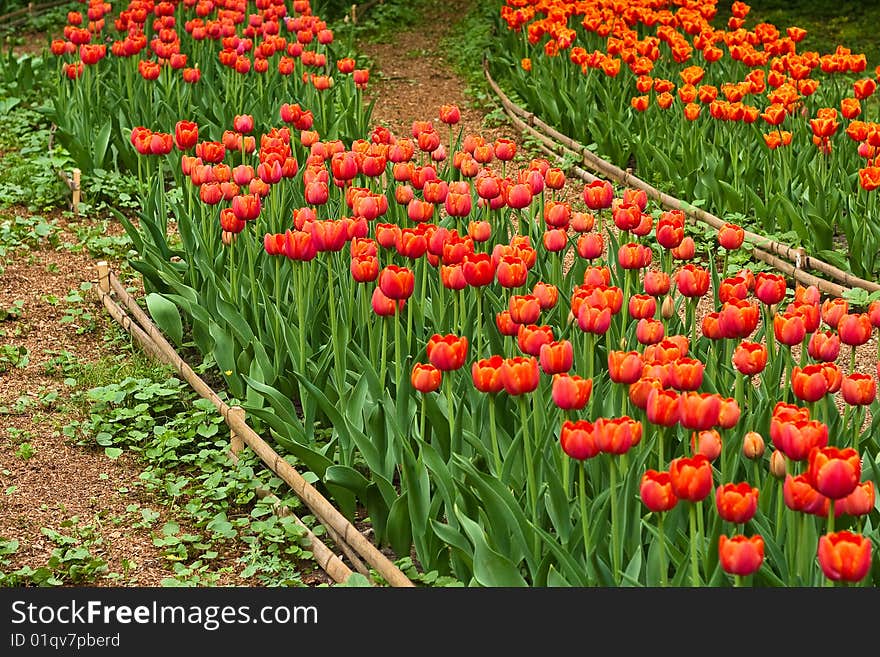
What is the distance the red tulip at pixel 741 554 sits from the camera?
2.50 m

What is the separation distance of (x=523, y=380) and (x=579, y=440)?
32 centimetres

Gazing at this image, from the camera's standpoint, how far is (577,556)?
3.22m

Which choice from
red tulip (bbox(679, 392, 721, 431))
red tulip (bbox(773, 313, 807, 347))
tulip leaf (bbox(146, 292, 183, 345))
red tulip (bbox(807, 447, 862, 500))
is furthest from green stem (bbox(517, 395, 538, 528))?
tulip leaf (bbox(146, 292, 183, 345))

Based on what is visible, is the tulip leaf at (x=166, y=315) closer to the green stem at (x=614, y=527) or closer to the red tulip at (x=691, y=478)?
the green stem at (x=614, y=527)

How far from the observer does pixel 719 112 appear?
637 centimetres

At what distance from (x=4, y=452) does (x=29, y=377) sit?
26.1 inches

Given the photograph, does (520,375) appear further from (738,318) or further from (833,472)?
(833,472)

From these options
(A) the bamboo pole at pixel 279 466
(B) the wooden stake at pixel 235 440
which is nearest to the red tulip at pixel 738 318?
(A) the bamboo pole at pixel 279 466

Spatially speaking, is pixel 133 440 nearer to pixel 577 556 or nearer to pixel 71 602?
pixel 71 602

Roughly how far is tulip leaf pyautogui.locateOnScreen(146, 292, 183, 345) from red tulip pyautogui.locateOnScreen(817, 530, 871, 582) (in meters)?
3.32

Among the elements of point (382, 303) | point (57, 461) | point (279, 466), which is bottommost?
point (57, 461)

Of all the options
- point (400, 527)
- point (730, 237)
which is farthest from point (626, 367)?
point (730, 237)

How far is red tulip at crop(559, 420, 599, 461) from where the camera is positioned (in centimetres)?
281

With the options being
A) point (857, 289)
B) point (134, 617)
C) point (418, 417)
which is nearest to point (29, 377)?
point (418, 417)
